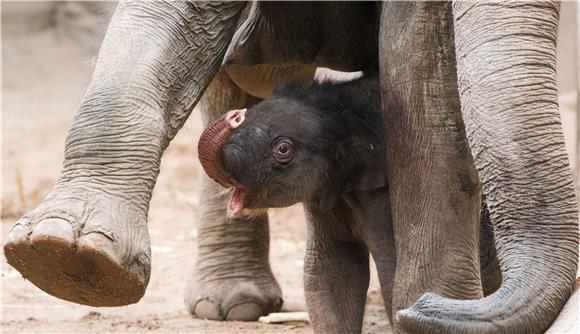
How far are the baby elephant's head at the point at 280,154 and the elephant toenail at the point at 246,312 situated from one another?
119cm

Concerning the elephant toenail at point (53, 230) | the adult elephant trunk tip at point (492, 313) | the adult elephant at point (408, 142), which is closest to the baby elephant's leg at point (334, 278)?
the adult elephant at point (408, 142)

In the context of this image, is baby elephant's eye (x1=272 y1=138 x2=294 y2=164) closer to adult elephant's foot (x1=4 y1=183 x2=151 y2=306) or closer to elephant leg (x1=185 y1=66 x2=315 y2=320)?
adult elephant's foot (x1=4 y1=183 x2=151 y2=306)

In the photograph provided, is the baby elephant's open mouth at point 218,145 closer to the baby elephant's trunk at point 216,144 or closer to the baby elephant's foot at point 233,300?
the baby elephant's trunk at point 216,144

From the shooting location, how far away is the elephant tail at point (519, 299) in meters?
2.19

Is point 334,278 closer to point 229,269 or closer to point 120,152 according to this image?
point 120,152

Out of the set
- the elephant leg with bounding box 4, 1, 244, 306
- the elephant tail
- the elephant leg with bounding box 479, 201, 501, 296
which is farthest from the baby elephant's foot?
the elephant tail

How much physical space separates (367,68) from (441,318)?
1541 millimetres

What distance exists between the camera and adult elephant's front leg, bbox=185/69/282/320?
14.8 feet

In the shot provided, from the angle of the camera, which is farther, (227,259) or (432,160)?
(227,259)

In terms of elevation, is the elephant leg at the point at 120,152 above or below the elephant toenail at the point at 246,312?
above

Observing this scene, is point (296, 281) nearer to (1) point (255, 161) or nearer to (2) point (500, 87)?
(1) point (255, 161)

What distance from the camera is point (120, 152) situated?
2.77m

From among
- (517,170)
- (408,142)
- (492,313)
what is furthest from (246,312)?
(492,313)

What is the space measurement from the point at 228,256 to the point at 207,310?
0.24m
